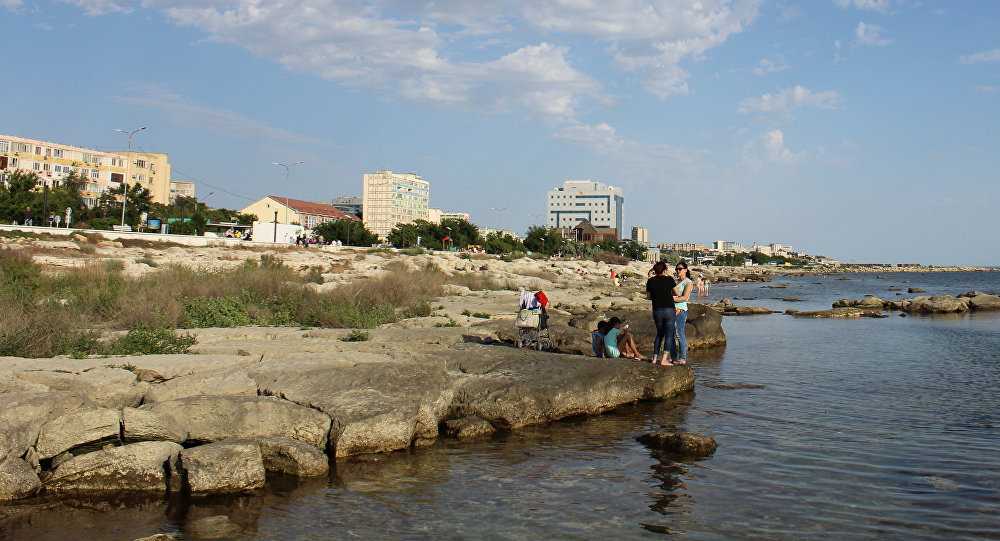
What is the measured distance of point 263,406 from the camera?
29.8 ft

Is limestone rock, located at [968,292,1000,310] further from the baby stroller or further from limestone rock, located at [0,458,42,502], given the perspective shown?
limestone rock, located at [0,458,42,502]

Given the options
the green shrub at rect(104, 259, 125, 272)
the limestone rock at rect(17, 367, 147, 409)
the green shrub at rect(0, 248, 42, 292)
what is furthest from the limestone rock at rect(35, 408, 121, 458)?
the green shrub at rect(104, 259, 125, 272)

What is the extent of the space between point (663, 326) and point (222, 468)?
887 cm

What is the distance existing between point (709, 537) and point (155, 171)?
134358 mm

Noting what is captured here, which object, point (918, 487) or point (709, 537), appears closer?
point (709, 537)

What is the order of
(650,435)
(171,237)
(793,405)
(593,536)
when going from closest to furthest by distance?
(593,536) → (650,435) → (793,405) → (171,237)

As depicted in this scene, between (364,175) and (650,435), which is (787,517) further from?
(364,175)

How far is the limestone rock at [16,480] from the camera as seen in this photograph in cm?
733

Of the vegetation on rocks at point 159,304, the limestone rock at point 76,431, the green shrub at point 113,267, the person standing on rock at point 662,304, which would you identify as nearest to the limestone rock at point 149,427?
the limestone rock at point 76,431

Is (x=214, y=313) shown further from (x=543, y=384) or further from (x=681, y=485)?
(x=681, y=485)

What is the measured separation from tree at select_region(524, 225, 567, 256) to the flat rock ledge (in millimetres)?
97857

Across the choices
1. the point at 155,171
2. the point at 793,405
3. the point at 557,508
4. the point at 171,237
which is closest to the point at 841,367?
Answer: the point at 793,405

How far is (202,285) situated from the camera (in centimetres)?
2002

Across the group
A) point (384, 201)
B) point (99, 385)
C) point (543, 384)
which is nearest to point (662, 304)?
point (543, 384)
